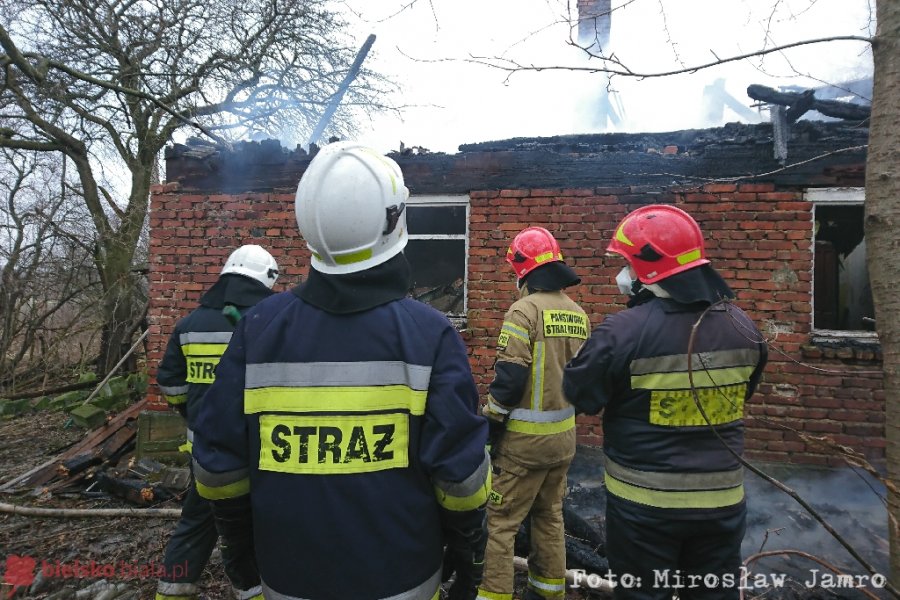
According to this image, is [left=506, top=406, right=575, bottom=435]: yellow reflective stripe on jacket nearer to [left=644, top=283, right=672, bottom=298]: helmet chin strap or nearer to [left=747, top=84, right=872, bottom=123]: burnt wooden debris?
[left=644, top=283, right=672, bottom=298]: helmet chin strap

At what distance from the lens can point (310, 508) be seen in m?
1.30

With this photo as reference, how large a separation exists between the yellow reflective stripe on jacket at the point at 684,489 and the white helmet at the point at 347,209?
1.37 m

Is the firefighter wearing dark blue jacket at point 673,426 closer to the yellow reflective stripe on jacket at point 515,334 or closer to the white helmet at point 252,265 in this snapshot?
the yellow reflective stripe on jacket at point 515,334

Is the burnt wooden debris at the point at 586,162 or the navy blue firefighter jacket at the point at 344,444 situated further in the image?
the burnt wooden debris at the point at 586,162

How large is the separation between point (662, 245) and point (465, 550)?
148 cm

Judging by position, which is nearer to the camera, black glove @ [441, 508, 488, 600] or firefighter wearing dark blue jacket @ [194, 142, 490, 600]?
firefighter wearing dark blue jacket @ [194, 142, 490, 600]

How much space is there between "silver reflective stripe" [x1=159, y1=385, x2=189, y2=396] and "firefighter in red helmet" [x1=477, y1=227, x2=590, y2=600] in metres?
1.90

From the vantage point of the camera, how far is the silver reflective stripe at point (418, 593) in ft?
4.39

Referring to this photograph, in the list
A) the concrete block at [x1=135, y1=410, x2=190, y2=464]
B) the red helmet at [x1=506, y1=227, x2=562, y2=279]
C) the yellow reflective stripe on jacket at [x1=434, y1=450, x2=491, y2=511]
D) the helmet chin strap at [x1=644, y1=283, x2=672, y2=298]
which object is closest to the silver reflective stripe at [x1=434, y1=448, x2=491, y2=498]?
the yellow reflective stripe on jacket at [x1=434, y1=450, x2=491, y2=511]

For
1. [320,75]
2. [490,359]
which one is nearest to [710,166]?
[490,359]

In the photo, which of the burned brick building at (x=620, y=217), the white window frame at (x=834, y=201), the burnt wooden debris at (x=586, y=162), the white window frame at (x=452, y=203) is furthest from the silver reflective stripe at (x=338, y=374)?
the white window frame at (x=834, y=201)

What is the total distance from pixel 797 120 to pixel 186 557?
6007 mm

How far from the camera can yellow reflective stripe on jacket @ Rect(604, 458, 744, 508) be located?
6.16 ft

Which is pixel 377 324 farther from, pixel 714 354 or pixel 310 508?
pixel 714 354
